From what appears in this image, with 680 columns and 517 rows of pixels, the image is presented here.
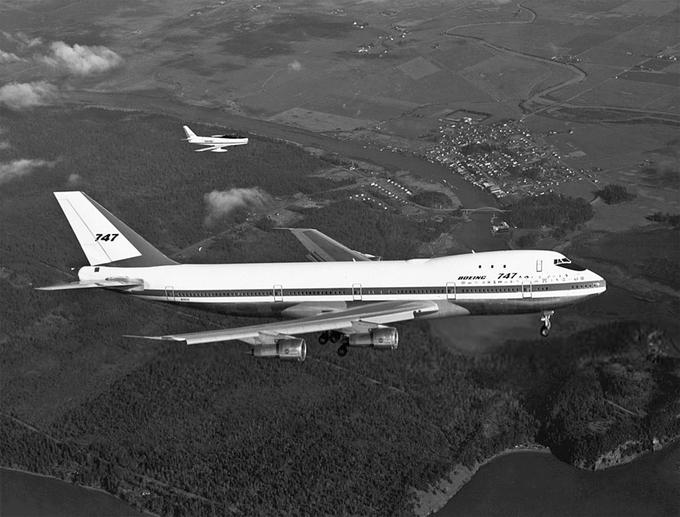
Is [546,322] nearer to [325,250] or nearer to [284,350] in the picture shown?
[284,350]

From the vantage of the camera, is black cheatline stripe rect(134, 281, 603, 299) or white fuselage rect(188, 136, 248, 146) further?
white fuselage rect(188, 136, 248, 146)

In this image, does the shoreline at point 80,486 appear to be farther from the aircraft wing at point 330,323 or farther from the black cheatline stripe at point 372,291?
the black cheatline stripe at point 372,291

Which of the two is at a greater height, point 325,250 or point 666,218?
point 325,250

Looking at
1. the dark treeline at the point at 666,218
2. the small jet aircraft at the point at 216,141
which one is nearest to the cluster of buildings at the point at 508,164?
the dark treeline at the point at 666,218

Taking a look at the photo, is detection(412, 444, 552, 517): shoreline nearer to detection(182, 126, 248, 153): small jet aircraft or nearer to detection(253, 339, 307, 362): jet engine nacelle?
detection(253, 339, 307, 362): jet engine nacelle

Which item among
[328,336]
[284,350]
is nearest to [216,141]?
[328,336]

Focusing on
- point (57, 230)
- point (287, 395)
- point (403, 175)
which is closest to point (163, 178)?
point (57, 230)

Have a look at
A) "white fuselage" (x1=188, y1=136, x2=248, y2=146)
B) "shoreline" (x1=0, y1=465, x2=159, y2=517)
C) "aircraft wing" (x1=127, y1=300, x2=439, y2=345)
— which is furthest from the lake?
"white fuselage" (x1=188, y1=136, x2=248, y2=146)
